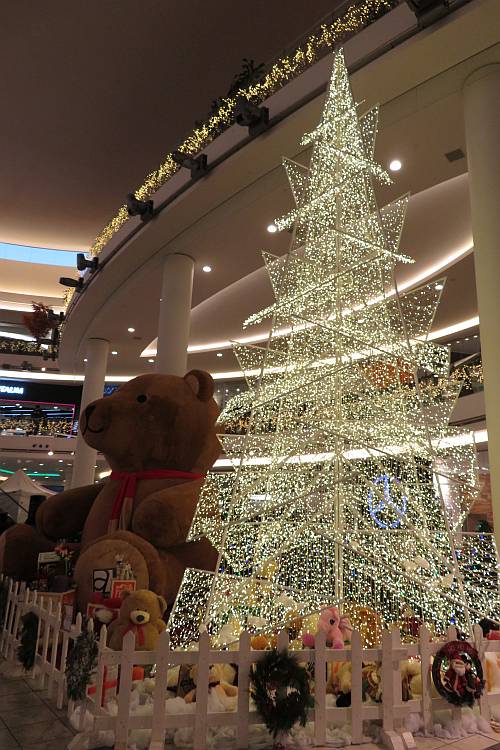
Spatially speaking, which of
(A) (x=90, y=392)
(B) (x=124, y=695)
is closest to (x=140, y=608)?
(B) (x=124, y=695)

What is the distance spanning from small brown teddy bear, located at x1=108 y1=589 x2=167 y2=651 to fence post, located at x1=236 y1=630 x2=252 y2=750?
976 mm

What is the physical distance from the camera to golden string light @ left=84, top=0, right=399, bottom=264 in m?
5.81

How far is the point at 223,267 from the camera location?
966 centimetres

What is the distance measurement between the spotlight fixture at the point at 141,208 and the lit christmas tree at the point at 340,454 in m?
4.63

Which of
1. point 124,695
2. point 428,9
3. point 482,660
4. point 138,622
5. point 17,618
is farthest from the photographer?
point 428,9

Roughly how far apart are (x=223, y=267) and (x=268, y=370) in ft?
18.7

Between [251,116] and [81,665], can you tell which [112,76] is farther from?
[81,665]

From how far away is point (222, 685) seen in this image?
276 centimetres

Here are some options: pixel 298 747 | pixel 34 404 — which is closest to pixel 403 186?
pixel 298 747

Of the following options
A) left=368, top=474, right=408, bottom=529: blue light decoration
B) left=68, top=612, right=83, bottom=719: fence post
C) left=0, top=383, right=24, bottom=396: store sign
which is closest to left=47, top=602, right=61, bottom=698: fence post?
left=68, top=612, right=83, bottom=719: fence post

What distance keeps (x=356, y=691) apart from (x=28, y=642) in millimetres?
2083

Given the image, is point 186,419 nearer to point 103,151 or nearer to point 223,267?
point 223,267

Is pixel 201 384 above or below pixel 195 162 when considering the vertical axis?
below

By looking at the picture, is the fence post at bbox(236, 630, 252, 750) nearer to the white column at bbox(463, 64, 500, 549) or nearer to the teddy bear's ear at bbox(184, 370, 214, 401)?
the white column at bbox(463, 64, 500, 549)
